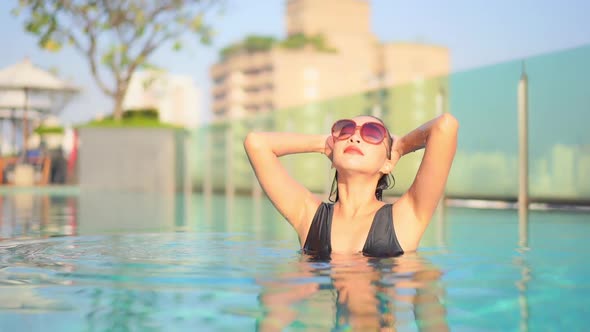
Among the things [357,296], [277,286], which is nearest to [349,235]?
[277,286]

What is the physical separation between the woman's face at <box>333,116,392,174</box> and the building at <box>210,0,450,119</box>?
3474 inches

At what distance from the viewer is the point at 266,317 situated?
219 cm

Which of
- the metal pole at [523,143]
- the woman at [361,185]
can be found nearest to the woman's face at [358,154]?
the woman at [361,185]

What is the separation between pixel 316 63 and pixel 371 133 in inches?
3587

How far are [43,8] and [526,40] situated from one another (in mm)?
85266

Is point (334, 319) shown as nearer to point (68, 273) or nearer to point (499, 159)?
point (68, 273)

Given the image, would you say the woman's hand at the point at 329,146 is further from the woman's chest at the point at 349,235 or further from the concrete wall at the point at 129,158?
the concrete wall at the point at 129,158

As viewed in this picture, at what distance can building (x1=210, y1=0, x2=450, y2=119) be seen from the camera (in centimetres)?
9488

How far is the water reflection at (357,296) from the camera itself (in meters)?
2.11

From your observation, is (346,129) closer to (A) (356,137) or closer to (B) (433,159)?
(A) (356,137)

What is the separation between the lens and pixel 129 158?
21.8m

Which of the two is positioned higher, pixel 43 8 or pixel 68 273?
pixel 43 8

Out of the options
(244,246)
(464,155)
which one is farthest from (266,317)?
(464,155)

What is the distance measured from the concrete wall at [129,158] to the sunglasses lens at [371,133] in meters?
18.3
